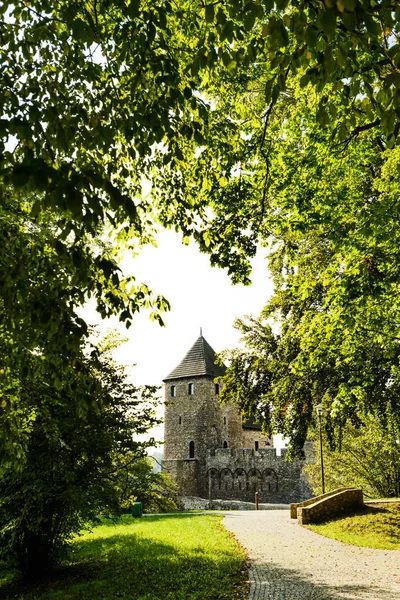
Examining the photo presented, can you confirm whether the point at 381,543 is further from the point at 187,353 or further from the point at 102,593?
the point at 187,353

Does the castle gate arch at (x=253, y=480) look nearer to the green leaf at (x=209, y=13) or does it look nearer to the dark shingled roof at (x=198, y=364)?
the dark shingled roof at (x=198, y=364)

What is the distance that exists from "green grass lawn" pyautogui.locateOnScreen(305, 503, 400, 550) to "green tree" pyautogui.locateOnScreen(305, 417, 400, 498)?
2.83 m

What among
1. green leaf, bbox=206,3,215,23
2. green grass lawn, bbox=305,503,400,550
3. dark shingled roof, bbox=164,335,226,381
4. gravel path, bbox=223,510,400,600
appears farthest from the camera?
dark shingled roof, bbox=164,335,226,381

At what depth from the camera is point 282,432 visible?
16.4m

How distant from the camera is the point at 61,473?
8648 mm

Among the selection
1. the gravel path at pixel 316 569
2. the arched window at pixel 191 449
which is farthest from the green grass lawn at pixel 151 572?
the arched window at pixel 191 449

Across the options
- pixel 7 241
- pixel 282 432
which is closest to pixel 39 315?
pixel 7 241

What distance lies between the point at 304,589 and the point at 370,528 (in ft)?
23.7

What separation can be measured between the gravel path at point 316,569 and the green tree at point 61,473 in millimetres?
3354

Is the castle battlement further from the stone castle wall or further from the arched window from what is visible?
the arched window

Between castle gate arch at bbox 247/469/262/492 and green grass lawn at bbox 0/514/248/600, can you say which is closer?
green grass lawn at bbox 0/514/248/600

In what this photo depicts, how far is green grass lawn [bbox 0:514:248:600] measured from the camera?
7.59 meters

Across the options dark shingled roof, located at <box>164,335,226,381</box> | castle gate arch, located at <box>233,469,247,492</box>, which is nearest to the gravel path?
castle gate arch, located at <box>233,469,247,492</box>

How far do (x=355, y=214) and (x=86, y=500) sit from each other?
24.2 ft
